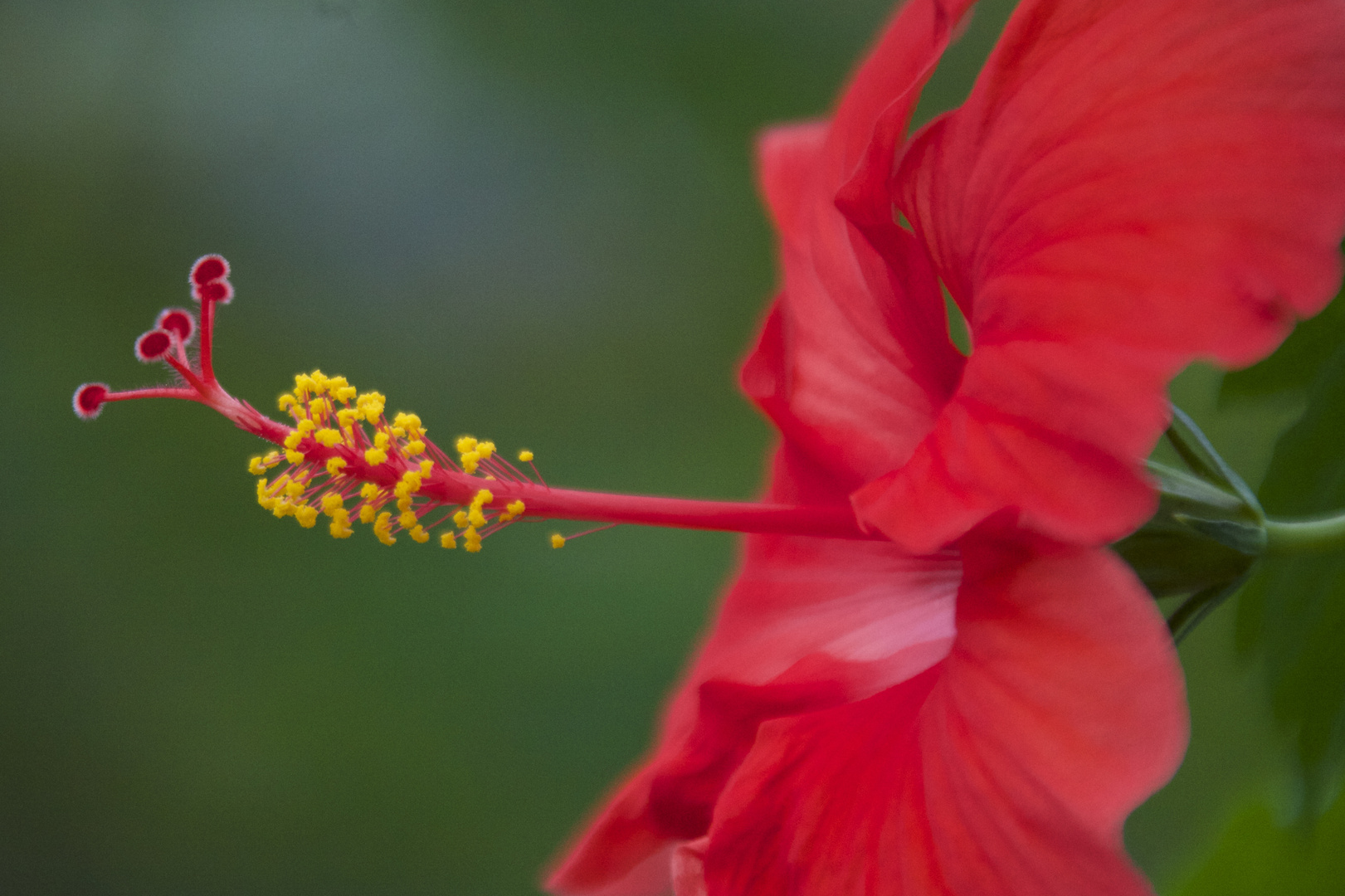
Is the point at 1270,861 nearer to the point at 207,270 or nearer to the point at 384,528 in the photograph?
the point at 384,528

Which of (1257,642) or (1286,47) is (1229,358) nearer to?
(1286,47)

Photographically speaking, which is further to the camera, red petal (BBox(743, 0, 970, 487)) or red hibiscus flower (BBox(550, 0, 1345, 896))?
red petal (BBox(743, 0, 970, 487))

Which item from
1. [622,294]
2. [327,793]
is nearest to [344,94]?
[622,294]

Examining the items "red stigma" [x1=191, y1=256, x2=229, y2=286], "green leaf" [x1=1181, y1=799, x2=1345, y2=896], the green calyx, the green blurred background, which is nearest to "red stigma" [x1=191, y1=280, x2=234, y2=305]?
"red stigma" [x1=191, y1=256, x2=229, y2=286]

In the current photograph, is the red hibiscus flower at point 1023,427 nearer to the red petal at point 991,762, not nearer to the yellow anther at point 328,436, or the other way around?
the red petal at point 991,762

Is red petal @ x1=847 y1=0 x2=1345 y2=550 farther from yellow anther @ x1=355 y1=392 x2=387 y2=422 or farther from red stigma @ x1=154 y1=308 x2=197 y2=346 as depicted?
red stigma @ x1=154 y1=308 x2=197 y2=346

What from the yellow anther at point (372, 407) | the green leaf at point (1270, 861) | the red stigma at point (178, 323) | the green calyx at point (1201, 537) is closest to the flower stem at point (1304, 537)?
the green calyx at point (1201, 537)

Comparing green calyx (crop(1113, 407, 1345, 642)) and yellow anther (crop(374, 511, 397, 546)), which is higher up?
yellow anther (crop(374, 511, 397, 546))

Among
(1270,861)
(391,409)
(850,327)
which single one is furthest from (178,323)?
(391,409)
